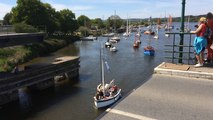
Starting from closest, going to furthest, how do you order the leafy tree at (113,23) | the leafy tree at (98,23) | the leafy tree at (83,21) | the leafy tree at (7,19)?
1. the leafy tree at (7,19)
2. the leafy tree at (83,21)
3. the leafy tree at (98,23)
4. the leafy tree at (113,23)

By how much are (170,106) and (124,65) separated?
4489cm

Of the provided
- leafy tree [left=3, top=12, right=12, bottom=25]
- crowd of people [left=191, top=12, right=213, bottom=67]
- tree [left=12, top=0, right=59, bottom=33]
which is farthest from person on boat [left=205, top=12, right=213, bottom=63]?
leafy tree [left=3, top=12, right=12, bottom=25]

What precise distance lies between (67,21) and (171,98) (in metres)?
102

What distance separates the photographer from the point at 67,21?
356 feet

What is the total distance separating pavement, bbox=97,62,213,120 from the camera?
7.45 m

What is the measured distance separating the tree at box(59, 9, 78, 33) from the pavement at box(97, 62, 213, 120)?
9444cm

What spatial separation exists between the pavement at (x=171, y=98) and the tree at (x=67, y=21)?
94.4m

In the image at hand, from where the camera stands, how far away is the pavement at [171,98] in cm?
745

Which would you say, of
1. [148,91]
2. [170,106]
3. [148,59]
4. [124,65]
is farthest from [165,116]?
[148,59]

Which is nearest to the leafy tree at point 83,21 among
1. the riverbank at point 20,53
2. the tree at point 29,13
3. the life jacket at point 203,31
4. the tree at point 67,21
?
the tree at point 67,21

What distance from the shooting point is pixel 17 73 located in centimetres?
3028

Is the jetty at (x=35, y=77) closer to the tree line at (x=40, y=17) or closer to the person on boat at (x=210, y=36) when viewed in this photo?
the tree line at (x=40, y=17)

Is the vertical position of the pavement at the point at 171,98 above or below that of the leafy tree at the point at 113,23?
below

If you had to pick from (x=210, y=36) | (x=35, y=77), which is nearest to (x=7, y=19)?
(x=35, y=77)
